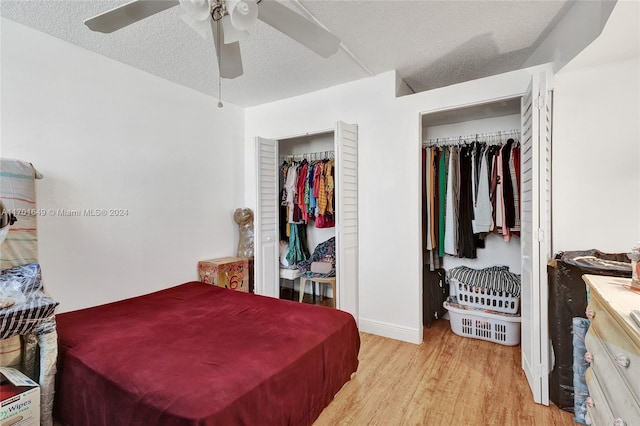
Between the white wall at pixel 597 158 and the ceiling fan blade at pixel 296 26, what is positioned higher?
the ceiling fan blade at pixel 296 26

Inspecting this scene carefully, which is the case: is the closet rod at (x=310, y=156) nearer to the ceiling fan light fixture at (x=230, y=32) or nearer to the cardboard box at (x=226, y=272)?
the cardboard box at (x=226, y=272)

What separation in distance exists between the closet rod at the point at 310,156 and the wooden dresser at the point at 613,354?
116 inches

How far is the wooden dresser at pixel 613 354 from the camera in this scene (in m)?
0.93

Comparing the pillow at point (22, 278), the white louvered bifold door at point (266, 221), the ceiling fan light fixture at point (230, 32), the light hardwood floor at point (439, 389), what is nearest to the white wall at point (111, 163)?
the pillow at point (22, 278)

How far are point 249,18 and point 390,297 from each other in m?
2.51

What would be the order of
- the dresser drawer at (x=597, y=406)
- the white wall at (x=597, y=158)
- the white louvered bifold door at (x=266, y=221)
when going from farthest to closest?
the white louvered bifold door at (x=266, y=221)
the white wall at (x=597, y=158)
the dresser drawer at (x=597, y=406)

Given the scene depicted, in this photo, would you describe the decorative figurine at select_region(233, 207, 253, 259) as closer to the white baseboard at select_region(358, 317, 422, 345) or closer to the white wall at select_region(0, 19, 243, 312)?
the white wall at select_region(0, 19, 243, 312)

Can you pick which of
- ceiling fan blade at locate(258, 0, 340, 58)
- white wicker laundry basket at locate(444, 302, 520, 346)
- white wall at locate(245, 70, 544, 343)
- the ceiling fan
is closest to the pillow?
the ceiling fan

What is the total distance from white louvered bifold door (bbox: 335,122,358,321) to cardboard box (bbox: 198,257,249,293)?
3.92 feet

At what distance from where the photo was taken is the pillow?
163 centimetres

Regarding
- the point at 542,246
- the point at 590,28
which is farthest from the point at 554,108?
the point at 542,246

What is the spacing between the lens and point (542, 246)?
1831mm

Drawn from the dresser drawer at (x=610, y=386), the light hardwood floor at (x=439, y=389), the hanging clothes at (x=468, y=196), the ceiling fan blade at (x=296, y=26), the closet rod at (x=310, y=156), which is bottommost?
the light hardwood floor at (x=439, y=389)

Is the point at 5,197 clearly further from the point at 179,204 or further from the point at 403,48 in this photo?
the point at 403,48
